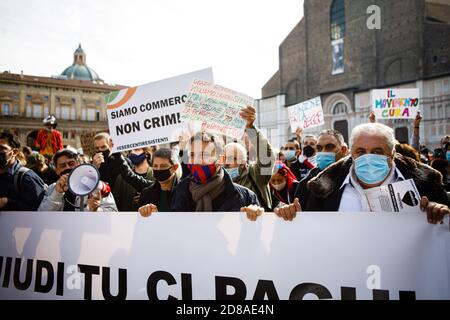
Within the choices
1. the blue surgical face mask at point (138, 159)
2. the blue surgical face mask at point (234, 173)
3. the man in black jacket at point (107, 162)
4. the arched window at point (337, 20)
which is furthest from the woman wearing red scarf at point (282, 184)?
the arched window at point (337, 20)

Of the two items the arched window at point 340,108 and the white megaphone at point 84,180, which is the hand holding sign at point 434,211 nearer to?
the white megaphone at point 84,180

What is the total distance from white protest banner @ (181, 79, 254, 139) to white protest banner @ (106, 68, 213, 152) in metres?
0.19

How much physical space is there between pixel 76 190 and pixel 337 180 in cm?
176

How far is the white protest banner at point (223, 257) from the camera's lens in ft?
6.34

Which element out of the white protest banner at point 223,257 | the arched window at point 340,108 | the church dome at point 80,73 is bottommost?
the white protest banner at point 223,257

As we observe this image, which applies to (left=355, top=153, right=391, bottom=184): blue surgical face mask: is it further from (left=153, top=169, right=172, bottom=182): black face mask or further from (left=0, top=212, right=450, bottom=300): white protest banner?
(left=153, top=169, right=172, bottom=182): black face mask

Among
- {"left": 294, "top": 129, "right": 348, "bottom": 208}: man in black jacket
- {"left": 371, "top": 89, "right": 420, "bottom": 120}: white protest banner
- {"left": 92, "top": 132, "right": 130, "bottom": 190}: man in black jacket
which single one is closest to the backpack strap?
{"left": 92, "top": 132, "right": 130, "bottom": 190}: man in black jacket

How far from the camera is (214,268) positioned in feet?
7.50

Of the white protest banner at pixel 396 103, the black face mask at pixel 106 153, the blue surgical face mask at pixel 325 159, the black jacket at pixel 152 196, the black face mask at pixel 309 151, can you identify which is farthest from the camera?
the white protest banner at pixel 396 103

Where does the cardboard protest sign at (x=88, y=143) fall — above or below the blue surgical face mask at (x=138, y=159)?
above

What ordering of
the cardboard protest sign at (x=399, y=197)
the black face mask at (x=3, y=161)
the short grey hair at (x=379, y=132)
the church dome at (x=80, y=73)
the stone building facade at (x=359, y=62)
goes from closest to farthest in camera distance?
the cardboard protest sign at (x=399, y=197) → the short grey hair at (x=379, y=132) → the black face mask at (x=3, y=161) → the stone building facade at (x=359, y=62) → the church dome at (x=80, y=73)

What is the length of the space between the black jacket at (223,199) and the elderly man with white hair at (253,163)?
463mm

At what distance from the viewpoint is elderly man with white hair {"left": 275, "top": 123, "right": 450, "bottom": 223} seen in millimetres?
2137

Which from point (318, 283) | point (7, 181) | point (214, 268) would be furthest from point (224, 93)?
point (7, 181)
